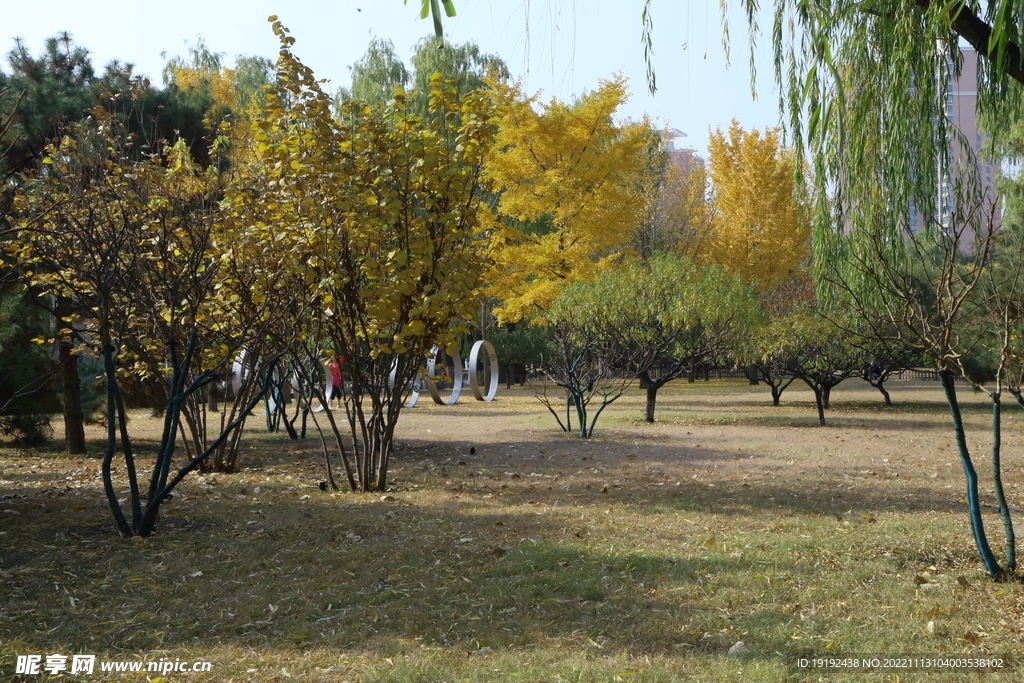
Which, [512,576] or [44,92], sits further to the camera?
[44,92]

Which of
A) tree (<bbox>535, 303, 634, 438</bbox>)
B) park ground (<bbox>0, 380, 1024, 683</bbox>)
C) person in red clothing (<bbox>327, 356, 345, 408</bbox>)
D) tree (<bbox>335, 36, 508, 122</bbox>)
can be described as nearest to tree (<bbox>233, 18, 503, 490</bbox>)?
person in red clothing (<bbox>327, 356, 345, 408</bbox>)

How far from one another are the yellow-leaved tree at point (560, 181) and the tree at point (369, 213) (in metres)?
12.7

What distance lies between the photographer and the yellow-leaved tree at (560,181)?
1955 cm

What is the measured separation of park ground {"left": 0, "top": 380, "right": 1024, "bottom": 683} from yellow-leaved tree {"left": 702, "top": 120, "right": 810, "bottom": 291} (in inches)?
641

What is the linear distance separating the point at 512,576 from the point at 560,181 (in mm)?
16131

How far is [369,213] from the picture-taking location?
6.45 metres

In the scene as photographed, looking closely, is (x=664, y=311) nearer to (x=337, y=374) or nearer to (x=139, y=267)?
(x=337, y=374)

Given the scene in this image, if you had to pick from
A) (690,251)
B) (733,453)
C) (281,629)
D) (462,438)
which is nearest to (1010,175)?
(733,453)

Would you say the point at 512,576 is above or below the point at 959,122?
below

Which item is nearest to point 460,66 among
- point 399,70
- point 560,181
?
point 399,70

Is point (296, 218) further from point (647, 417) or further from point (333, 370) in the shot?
point (647, 417)

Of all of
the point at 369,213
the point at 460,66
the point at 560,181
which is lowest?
the point at 369,213

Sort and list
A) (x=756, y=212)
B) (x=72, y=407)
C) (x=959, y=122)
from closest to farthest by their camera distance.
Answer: (x=959, y=122), (x=72, y=407), (x=756, y=212)

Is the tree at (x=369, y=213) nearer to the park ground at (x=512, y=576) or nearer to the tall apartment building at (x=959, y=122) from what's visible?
the park ground at (x=512, y=576)
